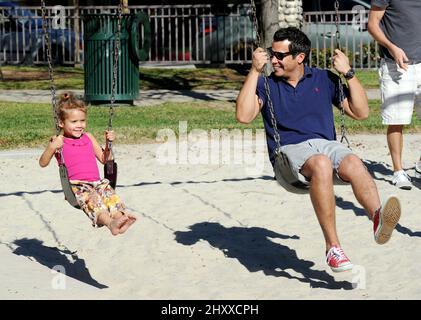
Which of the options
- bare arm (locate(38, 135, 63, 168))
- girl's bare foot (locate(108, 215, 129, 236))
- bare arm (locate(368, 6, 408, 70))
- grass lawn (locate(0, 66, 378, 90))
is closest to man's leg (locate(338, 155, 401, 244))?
girl's bare foot (locate(108, 215, 129, 236))

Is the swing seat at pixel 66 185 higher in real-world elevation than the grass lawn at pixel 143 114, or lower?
higher

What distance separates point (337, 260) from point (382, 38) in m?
3.09

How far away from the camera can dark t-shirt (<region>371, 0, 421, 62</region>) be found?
353 inches

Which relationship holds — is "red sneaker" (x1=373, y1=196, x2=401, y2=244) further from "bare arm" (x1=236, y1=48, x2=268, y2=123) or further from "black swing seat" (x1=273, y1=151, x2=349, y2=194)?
"bare arm" (x1=236, y1=48, x2=268, y2=123)

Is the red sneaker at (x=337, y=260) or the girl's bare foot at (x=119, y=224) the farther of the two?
the girl's bare foot at (x=119, y=224)

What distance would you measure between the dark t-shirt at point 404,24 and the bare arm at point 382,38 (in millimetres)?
54

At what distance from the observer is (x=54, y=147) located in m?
6.70

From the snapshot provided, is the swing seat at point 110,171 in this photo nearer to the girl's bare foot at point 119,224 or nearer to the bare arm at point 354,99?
the girl's bare foot at point 119,224

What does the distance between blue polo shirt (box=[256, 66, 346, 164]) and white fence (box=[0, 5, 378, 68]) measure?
1363cm

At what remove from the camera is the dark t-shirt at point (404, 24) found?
897 cm

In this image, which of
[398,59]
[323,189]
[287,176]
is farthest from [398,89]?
[323,189]

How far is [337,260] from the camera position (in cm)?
627

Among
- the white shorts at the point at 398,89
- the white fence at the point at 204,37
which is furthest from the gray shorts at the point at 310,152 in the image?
the white fence at the point at 204,37

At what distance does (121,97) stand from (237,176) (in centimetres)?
530
